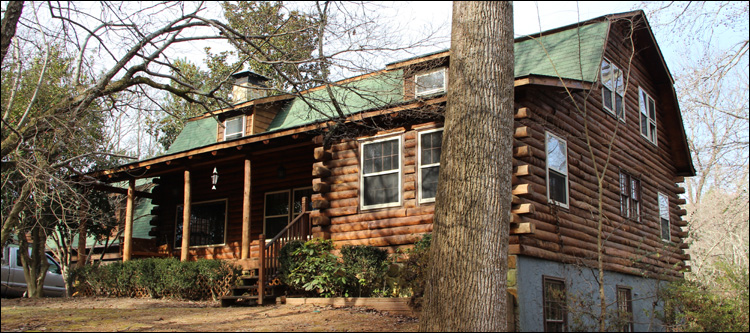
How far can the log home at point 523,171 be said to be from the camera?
11.5m

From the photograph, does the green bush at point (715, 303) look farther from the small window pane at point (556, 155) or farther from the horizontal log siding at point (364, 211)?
the horizontal log siding at point (364, 211)

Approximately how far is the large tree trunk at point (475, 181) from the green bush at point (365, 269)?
4.26 m

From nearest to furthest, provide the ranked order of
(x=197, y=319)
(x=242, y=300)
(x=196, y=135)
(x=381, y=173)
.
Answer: (x=197, y=319), (x=242, y=300), (x=381, y=173), (x=196, y=135)

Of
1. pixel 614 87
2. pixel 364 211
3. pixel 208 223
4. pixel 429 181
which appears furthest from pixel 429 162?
pixel 208 223

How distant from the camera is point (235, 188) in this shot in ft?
57.1

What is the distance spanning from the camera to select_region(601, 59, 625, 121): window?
597 inches

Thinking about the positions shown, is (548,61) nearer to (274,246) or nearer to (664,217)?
(664,217)

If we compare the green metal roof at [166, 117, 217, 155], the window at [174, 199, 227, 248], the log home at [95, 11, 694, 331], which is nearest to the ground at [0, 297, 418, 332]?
the log home at [95, 11, 694, 331]

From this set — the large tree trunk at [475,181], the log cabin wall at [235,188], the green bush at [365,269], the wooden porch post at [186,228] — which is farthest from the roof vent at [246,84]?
the large tree trunk at [475,181]

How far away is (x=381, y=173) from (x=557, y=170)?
349 centimetres

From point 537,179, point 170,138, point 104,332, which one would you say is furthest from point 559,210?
point 170,138

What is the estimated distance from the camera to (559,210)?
39.5 ft

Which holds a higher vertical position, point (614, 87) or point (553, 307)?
point (614, 87)

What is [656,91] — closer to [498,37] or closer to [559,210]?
[559,210]
